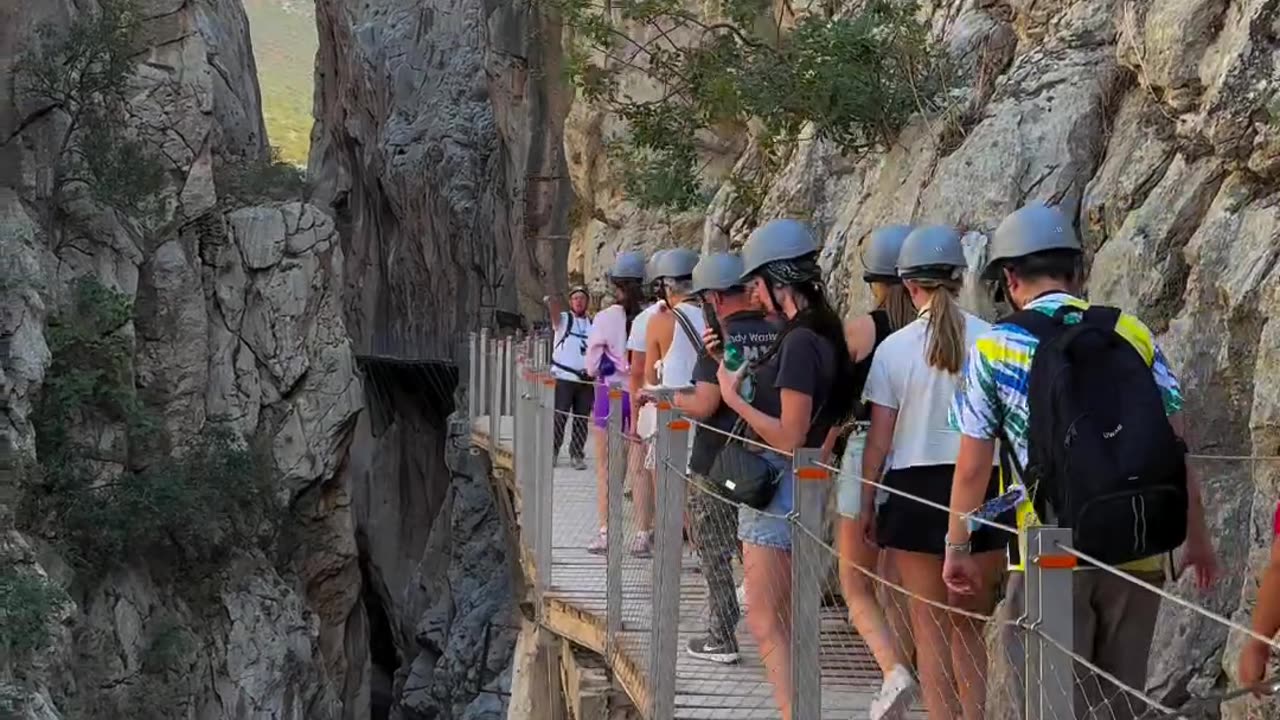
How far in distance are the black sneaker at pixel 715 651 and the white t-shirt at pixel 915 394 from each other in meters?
1.94

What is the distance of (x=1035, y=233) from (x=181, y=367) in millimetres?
20816

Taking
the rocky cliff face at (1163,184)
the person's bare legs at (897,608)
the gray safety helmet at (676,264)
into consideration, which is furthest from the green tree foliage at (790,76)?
the person's bare legs at (897,608)

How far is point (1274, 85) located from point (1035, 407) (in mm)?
3186

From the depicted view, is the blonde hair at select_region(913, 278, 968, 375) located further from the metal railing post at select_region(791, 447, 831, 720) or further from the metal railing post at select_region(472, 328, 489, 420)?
the metal railing post at select_region(472, 328, 489, 420)

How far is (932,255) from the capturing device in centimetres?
454

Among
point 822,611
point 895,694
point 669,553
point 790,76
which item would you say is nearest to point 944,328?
point 895,694

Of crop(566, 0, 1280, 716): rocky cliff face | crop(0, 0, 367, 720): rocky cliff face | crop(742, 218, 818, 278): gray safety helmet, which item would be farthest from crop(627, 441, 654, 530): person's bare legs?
crop(0, 0, 367, 720): rocky cliff face

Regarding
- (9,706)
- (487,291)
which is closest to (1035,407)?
(9,706)

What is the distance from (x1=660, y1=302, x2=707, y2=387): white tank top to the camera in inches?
274

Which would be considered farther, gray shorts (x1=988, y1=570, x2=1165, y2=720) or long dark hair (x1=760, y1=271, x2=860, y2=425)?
long dark hair (x1=760, y1=271, x2=860, y2=425)

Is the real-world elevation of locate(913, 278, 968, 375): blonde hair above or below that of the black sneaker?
above

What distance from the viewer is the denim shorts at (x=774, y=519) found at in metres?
5.03

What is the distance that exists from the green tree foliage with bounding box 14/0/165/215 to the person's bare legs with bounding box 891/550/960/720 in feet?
63.1

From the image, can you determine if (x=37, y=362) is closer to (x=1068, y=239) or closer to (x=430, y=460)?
(x=1068, y=239)
